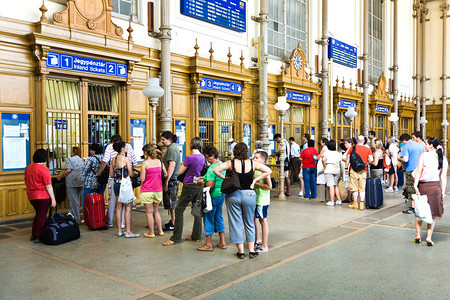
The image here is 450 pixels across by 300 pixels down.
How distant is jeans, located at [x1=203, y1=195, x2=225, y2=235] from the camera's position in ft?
19.8

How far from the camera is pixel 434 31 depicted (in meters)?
27.3

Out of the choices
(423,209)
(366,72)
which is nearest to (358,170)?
(423,209)

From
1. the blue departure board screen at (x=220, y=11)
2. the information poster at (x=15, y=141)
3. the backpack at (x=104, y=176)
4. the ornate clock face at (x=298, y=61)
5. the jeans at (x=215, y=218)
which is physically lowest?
the jeans at (x=215, y=218)

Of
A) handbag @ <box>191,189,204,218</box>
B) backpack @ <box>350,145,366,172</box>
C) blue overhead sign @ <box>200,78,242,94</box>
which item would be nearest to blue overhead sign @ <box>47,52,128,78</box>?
blue overhead sign @ <box>200,78,242,94</box>

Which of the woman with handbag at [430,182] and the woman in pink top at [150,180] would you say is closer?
the woman with handbag at [430,182]

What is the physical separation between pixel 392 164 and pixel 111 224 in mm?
8958

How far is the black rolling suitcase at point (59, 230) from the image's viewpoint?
637 cm

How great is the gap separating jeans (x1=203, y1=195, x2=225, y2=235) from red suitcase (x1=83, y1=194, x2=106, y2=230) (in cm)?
233

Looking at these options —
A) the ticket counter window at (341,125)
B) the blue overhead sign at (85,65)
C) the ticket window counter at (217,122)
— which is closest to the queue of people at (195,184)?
the blue overhead sign at (85,65)

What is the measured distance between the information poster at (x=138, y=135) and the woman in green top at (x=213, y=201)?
4470 millimetres

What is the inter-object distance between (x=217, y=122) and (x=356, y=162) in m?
4.86

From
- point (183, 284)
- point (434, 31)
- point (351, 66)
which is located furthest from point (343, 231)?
point (434, 31)

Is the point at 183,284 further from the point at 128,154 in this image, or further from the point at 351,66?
the point at 351,66

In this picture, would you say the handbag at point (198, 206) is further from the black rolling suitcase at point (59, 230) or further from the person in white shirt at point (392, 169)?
the person in white shirt at point (392, 169)
